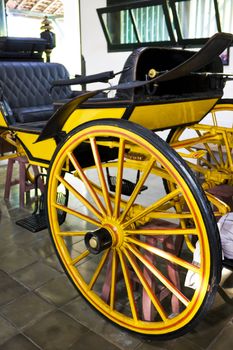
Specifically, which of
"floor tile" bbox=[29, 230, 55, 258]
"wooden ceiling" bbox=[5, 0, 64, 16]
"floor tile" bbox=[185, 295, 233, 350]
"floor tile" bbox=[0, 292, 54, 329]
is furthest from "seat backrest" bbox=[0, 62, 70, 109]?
"wooden ceiling" bbox=[5, 0, 64, 16]

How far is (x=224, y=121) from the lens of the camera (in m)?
4.76

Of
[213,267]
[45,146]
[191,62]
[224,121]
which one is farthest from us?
[224,121]

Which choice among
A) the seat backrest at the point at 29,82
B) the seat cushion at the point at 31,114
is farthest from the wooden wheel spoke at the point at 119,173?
the seat backrest at the point at 29,82

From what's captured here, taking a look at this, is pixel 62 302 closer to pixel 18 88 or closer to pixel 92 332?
pixel 92 332

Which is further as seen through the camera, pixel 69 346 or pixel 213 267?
pixel 69 346

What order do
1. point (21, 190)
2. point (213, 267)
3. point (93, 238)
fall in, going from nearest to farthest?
point (213, 267) < point (93, 238) < point (21, 190)

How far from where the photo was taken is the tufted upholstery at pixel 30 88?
12.3 ft

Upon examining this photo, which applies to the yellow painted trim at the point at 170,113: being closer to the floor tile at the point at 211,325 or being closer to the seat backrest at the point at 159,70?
the seat backrest at the point at 159,70

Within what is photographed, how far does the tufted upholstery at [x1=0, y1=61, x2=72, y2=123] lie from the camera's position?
3756mm

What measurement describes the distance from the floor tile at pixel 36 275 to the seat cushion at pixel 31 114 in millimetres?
1572

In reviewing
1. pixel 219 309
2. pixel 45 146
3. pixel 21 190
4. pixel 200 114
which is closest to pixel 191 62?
pixel 200 114

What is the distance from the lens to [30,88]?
4.04 metres

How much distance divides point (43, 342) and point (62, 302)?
0.33 meters

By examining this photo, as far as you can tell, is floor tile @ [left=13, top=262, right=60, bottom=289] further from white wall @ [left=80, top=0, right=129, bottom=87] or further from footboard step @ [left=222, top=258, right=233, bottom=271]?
white wall @ [left=80, top=0, right=129, bottom=87]
